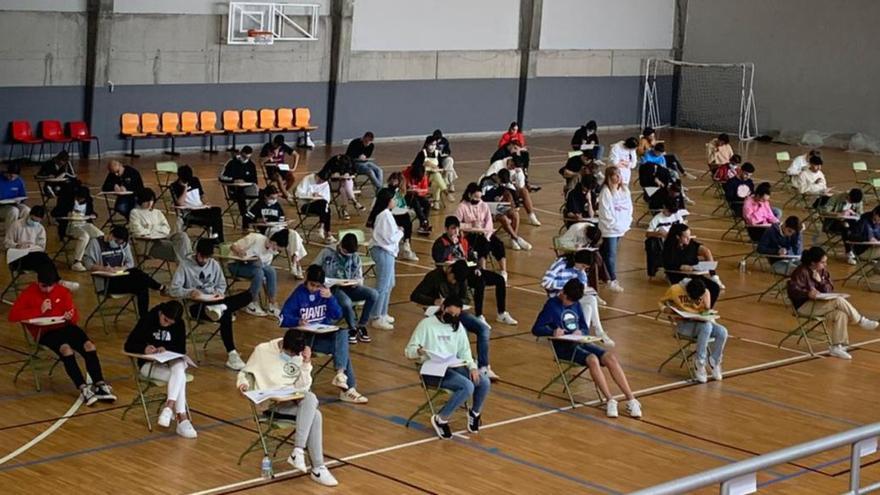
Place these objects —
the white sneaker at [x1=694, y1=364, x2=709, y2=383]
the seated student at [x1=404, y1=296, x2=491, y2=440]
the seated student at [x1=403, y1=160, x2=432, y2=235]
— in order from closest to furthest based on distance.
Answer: the seated student at [x1=404, y1=296, x2=491, y2=440], the white sneaker at [x1=694, y1=364, x2=709, y2=383], the seated student at [x1=403, y1=160, x2=432, y2=235]

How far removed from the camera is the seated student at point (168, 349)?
13.6 meters

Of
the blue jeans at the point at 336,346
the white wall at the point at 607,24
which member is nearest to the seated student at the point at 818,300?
the blue jeans at the point at 336,346

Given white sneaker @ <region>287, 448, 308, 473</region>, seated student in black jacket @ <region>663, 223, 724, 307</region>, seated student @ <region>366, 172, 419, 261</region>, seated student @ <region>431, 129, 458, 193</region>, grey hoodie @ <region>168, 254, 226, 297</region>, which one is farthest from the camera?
seated student @ <region>431, 129, 458, 193</region>

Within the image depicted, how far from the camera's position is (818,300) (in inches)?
730

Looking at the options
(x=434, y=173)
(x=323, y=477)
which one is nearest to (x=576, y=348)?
(x=323, y=477)

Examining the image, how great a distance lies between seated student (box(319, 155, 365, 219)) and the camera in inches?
992

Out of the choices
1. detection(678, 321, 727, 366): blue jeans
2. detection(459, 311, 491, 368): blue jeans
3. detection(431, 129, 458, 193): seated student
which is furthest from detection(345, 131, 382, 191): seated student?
detection(459, 311, 491, 368): blue jeans

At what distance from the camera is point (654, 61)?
47844 millimetres

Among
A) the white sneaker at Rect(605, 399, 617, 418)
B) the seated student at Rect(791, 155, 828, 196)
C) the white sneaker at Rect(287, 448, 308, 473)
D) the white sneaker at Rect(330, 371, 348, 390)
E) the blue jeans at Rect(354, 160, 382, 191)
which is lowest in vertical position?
the white sneaker at Rect(287, 448, 308, 473)

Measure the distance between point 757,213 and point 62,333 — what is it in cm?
1340

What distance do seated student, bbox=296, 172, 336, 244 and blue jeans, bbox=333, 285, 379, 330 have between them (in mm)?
5922

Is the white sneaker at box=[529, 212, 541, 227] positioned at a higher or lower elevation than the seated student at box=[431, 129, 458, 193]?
lower

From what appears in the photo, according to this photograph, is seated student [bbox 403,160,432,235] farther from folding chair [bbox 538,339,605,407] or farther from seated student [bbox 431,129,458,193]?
folding chair [bbox 538,339,605,407]

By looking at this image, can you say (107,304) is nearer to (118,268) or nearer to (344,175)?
(118,268)
